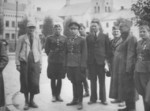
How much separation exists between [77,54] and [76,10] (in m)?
78.9

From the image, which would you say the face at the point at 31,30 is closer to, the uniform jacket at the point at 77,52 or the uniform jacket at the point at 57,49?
the uniform jacket at the point at 57,49

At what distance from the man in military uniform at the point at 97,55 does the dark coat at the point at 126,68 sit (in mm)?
698

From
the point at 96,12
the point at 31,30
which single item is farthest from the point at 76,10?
the point at 31,30

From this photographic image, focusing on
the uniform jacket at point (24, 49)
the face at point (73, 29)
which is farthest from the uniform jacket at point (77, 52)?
the uniform jacket at point (24, 49)

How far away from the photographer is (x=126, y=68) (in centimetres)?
552

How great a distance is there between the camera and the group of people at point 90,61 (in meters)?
5.18

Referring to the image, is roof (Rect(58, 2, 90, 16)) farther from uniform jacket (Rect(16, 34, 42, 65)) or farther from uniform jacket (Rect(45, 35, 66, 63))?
uniform jacket (Rect(16, 34, 42, 65))

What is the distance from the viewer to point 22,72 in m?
6.24

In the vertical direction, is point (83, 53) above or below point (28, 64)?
above

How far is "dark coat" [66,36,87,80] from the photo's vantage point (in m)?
6.29

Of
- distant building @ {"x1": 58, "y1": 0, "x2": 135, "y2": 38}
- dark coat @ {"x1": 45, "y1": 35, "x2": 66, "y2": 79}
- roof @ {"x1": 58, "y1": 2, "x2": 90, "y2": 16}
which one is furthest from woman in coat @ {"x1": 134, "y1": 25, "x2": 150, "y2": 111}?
roof @ {"x1": 58, "y1": 2, "x2": 90, "y2": 16}

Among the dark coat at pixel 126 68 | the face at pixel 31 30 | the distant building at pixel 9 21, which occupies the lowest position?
the dark coat at pixel 126 68

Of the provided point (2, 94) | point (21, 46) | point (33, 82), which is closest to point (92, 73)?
point (33, 82)

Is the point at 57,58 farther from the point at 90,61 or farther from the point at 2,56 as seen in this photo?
the point at 2,56
